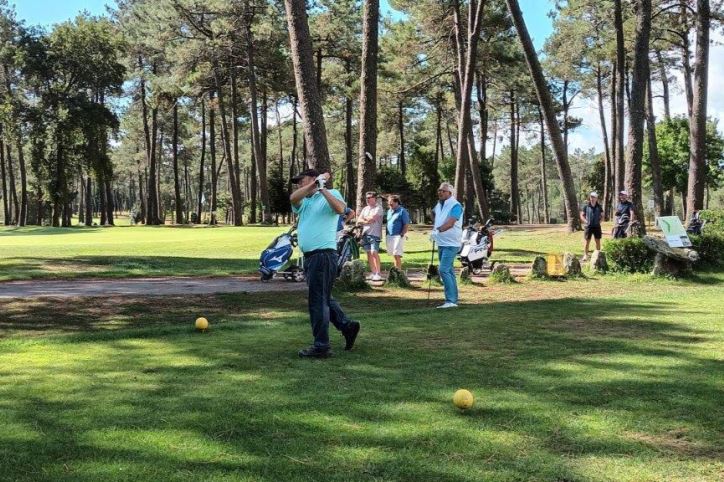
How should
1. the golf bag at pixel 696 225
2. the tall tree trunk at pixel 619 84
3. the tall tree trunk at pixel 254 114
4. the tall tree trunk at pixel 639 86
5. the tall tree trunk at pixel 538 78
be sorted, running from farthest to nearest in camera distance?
the tall tree trunk at pixel 254 114 → the tall tree trunk at pixel 619 84 → the tall tree trunk at pixel 538 78 → the golf bag at pixel 696 225 → the tall tree trunk at pixel 639 86

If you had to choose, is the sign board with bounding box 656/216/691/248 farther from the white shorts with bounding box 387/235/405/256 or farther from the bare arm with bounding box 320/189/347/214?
the bare arm with bounding box 320/189/347/214

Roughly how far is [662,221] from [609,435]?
437 inches

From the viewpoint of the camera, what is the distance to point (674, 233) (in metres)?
13.2

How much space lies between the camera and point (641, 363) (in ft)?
17.8

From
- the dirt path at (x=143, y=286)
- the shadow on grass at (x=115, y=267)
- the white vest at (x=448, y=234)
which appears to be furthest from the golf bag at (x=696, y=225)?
the shadow on grass at (x=115, y=267)

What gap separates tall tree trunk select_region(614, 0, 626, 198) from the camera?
22.9 metres

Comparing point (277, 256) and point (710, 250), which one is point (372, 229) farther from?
point (710, 250)

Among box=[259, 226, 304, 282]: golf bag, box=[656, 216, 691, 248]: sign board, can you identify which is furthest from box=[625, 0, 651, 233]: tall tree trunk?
box=[259, 226, 304, 282]: golf bag

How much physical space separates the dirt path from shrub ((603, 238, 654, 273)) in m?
1.96

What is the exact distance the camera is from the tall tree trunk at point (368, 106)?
46.5 ft

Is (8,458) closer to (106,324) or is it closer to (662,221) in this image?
(106,324)

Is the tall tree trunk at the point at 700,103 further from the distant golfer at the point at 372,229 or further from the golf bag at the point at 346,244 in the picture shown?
the golf bag at the point at 346,244

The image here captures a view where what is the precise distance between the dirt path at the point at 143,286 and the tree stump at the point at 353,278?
2.43 feet

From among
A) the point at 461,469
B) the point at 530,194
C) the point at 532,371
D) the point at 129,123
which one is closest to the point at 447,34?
the point at 532,371
